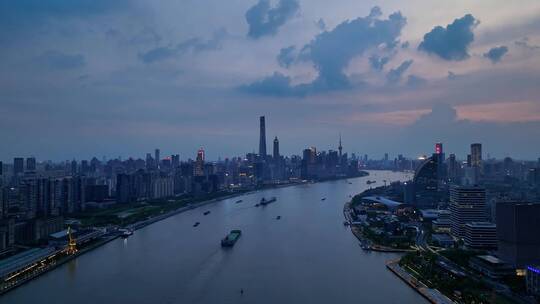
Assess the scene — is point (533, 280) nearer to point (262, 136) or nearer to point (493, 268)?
point (493, 268)

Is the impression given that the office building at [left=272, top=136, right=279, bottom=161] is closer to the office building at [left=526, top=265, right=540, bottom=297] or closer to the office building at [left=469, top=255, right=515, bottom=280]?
the office building at [left=469, top=255, right=515, bottom=280]

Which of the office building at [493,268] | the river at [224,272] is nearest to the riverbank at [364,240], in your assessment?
the river at [224,272]

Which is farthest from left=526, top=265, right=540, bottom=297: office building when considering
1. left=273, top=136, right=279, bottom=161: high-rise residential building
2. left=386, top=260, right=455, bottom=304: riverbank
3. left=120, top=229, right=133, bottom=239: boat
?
left=273, top=136, right=279, bottom=161: high-rise residential building

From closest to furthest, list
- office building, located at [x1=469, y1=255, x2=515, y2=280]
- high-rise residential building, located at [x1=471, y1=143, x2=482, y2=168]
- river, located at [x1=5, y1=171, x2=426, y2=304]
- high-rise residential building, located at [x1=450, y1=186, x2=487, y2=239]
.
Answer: river, located at [x1=5, y1=171, x2=426, y2=304]
office building, located at [x1=469, y1=255, x2=515, y2=280]
high-rise residential building, located at [x1=450, y1=186, x2=487, y2=239]
high-rise residential building, located at [x1=471, y1=143, x2=482, y2=168]

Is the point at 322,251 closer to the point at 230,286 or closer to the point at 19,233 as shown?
the point at 230,286

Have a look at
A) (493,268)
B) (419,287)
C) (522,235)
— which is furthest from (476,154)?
(419,287)

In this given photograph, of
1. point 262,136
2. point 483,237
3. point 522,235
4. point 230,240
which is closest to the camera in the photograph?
point 522,235

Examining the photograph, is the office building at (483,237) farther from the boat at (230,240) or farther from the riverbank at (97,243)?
the riverbank at (97,243)
